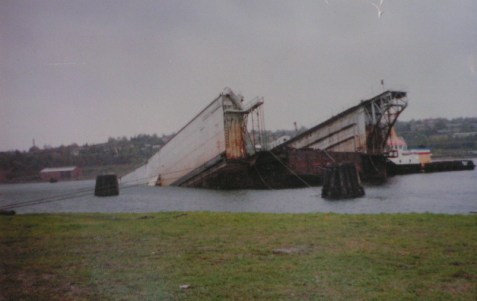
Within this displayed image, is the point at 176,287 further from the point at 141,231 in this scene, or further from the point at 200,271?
the point at 141,231

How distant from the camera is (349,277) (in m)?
5.31

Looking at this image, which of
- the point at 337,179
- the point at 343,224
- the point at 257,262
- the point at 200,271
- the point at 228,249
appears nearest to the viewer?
the point at 200,271

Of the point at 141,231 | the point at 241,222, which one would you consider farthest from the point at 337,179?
the point at 141,231

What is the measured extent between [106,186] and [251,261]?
3637 centimetres

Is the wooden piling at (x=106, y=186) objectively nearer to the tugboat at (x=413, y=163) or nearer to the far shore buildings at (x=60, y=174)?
the tugboat at (x=413, y=163)

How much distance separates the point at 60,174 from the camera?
108562mm

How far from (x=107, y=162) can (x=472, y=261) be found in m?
118

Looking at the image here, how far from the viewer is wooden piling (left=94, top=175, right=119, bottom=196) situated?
39756 millimetres

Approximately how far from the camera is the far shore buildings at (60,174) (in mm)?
107831

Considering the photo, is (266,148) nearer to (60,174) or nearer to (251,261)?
(251,261)

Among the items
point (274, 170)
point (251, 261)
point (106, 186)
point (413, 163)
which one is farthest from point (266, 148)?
point (251, 261)

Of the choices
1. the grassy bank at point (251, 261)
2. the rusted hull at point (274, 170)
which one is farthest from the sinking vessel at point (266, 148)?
the grassy bank at point (251, 261)

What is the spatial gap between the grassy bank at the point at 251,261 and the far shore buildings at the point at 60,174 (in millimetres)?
106032

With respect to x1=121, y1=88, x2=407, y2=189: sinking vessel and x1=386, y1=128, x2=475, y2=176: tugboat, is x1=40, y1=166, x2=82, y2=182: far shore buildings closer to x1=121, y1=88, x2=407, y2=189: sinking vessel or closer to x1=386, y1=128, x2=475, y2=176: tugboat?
x1=121, y1=88, x2=407, y2=189: sinking vessel
